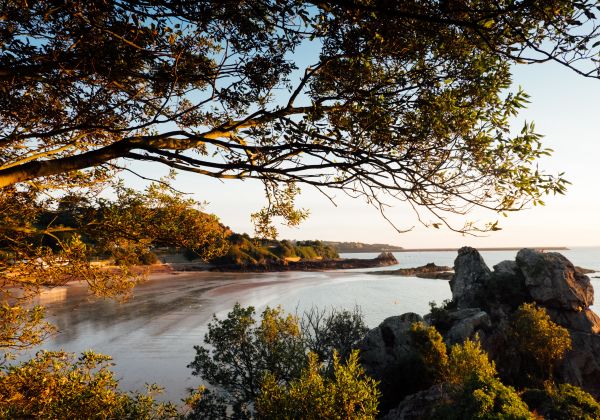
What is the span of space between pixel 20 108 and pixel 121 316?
29.9 meters

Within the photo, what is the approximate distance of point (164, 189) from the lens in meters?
9.38

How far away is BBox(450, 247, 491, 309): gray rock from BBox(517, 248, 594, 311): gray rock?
11.1 feet

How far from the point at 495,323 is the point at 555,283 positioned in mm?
8604

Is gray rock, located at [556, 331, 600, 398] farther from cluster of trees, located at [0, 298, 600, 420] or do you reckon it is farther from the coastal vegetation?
the coastal vegetation

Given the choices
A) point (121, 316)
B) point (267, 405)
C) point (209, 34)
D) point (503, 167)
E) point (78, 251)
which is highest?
point (209, 34)

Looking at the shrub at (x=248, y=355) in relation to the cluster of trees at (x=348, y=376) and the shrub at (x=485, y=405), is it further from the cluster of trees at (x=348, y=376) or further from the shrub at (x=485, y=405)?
the shrub at (x=485, y=405)

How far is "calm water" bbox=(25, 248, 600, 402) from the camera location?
20.0 m

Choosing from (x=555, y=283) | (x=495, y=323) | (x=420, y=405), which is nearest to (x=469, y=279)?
(x=555, y=283)

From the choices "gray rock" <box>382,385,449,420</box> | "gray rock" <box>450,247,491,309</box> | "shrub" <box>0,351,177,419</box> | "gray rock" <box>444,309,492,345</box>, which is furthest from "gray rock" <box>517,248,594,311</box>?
"shrub" <box>0,351,177,419</box>

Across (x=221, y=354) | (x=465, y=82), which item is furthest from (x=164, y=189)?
(x=221, y=354)

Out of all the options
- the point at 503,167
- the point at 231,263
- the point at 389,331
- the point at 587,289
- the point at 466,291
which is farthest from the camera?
the point at 231,263

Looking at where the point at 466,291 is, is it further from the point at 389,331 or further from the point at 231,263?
the point at 231,263

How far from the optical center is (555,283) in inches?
1121

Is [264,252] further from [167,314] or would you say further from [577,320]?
[577,320]
